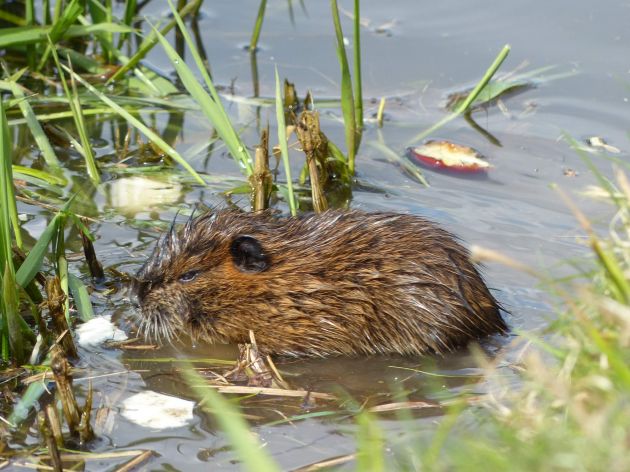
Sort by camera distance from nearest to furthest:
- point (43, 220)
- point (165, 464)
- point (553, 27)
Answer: point (165, 464), point (43, 220), point (553, 27)

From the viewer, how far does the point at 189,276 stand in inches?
191

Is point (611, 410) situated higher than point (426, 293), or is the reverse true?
point (611, 410)

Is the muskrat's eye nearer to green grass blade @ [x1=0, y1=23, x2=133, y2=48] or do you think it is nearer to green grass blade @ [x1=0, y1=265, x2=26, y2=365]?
green grass blade @ [x1=0, y1=265, x2=26, y2=365]

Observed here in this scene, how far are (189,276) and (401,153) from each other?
1970 millimetres

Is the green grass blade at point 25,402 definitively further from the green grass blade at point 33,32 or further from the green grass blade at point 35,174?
the green grass blade at point 33,32

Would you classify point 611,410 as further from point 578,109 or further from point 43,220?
point 578,109

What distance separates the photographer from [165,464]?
3.79 metres

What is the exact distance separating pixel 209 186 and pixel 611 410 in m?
3.78

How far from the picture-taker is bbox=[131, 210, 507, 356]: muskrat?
4.60 meters

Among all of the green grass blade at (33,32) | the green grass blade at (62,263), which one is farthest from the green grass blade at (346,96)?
the green grass blade at (62,263)

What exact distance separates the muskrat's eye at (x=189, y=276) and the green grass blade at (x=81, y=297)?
0.42 metres

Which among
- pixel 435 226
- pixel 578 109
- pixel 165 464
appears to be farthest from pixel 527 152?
pixel 165 464

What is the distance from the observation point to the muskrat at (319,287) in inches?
181

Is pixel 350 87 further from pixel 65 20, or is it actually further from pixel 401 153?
pixel 65 20
